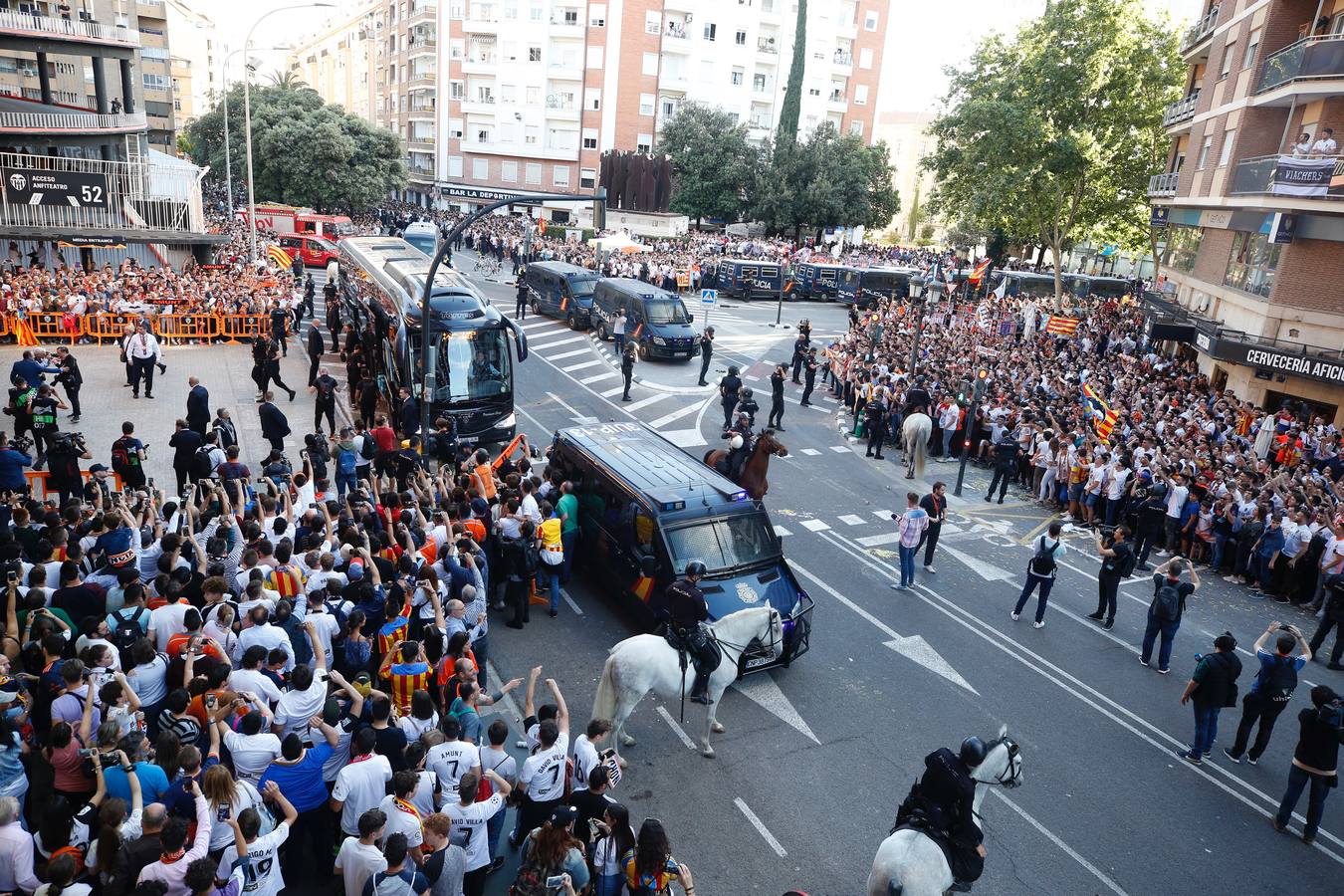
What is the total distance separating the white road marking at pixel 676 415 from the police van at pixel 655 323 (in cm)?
468

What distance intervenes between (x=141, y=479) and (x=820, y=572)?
34.6ft

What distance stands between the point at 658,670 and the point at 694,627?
0.68 meters

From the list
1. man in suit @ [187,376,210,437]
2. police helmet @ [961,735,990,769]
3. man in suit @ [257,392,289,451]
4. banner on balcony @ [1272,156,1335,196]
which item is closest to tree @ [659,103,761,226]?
banner on balcony @ [1272,156,1335,196]

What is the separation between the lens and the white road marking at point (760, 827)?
25.2ft

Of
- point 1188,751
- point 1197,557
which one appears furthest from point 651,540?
point 1197,557

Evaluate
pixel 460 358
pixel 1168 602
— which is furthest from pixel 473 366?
pixel 1168 602

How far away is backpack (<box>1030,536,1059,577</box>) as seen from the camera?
472 inches

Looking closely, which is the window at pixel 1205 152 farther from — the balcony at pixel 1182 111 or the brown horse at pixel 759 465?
the brown horse at pixel 759 465

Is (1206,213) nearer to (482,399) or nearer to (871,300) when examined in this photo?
(871,300)

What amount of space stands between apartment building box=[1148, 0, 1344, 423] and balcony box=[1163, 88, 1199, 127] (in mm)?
231

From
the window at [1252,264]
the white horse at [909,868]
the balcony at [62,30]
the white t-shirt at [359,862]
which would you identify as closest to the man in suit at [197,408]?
the white t-shirt at [359,862]

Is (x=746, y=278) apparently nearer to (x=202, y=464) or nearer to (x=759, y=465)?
(x=759, y=465)

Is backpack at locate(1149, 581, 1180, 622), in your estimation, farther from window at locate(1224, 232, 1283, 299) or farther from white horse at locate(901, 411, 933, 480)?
window at locate(1224, 232, 1283, 299)

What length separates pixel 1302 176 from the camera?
2133 centimetres
